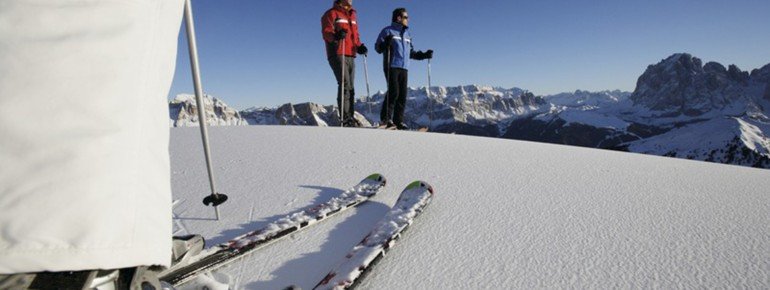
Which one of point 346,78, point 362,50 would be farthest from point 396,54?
point 346,78

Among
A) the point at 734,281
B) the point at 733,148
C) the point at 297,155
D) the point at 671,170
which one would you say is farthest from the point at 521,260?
the point at 733,148

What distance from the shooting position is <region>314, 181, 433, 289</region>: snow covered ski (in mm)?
1622

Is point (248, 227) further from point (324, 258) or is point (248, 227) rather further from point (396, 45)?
point (396, 45)

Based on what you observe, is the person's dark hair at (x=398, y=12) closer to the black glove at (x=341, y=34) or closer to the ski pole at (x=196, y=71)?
the black glove at (x=341, y=34)

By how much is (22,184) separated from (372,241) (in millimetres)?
1513

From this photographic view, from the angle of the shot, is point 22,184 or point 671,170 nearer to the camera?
point 22,184

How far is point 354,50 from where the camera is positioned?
8.37m

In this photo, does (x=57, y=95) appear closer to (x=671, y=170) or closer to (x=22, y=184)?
(x=22, y=184)

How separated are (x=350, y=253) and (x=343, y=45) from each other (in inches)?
259

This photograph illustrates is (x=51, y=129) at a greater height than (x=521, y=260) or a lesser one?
greater

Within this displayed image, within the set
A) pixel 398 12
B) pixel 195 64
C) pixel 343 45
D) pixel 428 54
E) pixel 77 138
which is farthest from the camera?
pixel 428 54

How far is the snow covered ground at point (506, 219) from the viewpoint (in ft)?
5.81

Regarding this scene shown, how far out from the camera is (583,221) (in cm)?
244

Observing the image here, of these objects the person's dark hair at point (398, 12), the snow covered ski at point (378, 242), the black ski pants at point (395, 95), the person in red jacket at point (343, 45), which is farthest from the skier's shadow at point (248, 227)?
the person's dark hair at point (398, 12)
